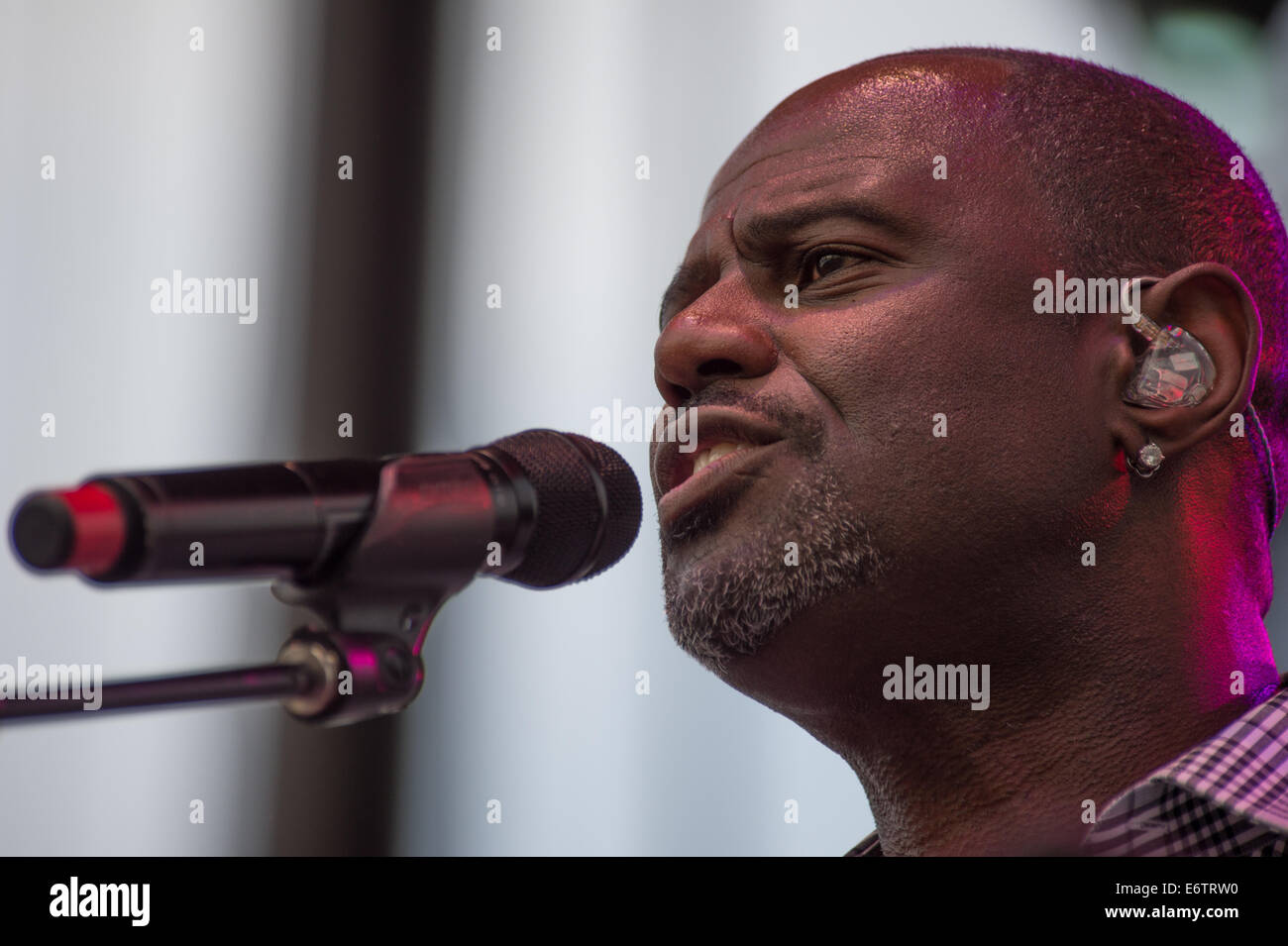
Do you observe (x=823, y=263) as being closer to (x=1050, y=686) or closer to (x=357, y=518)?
(x=1050, y=686)

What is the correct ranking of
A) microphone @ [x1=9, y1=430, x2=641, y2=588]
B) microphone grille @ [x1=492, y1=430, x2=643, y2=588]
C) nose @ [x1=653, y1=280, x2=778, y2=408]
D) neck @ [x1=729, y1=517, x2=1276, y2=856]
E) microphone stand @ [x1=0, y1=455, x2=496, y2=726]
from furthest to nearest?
nose @ [x1=653, y1=280, x2=778, y2=408] < neck @ [x1=729, y1=517, x2=1276, y2=856] < microphone grille @ [x1=492, y1=430, x2=643, y2=588] < microphone stand @ [x1=0, y1=455, x2=496, y2=726] < microphone @ [x1=9, y1=430, x2=641, y2=588]

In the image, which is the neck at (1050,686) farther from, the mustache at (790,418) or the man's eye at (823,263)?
the man's eye at (823,263)

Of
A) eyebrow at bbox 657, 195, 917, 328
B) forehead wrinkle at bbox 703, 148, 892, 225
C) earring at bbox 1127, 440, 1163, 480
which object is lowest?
earring at bbox 1127, 440, 1163, 480

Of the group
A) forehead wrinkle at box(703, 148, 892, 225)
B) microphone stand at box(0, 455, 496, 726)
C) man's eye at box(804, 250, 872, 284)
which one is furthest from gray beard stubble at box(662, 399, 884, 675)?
microphone stand at box(0, 455, 496, 726)

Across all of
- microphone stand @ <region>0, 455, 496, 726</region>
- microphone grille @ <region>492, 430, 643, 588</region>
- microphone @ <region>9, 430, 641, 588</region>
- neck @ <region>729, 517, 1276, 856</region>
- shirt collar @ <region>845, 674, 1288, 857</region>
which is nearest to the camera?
microphone @ <region>9, 430, 641, 588</region>

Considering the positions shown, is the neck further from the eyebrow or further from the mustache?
the eyebrow

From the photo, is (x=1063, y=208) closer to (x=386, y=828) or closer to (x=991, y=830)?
(x=991, y=830)

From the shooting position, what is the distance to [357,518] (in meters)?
1.07

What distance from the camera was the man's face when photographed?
1.62 m

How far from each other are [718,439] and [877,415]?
209mm

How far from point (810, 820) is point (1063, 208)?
1.38m

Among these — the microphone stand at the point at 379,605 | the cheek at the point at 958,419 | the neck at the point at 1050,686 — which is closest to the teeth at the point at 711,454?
the cheek at the point at 958,419
